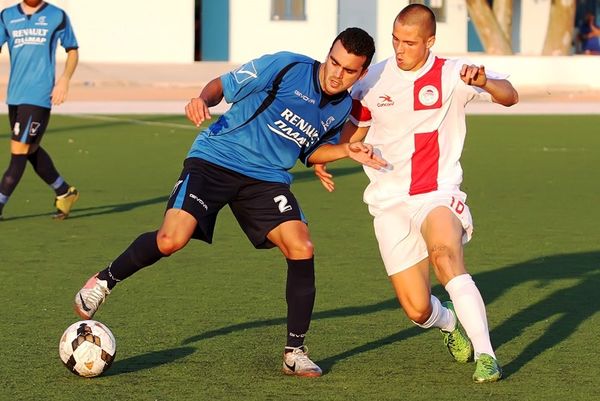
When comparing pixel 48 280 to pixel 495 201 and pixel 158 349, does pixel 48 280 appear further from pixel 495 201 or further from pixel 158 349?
pixel 495 201

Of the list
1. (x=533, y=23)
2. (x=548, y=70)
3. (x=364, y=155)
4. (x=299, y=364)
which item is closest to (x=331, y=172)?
(x=364, y=155)

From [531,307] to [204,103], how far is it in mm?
3011

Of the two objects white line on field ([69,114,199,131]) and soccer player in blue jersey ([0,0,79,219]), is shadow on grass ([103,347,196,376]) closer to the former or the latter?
soccer player in blue jersey ([0,0,79,219])

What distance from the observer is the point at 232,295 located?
9.21 m

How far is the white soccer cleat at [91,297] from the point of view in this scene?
24.2 feet

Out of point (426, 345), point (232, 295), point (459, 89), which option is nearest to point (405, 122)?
point (459, 89)

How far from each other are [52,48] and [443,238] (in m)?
6.63

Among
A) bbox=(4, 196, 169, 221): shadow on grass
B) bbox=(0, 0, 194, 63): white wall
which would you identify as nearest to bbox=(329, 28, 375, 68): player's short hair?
bbox=(4, 196, 169, 221): shadow on grass

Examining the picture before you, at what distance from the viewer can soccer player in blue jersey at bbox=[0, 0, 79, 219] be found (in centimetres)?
1241

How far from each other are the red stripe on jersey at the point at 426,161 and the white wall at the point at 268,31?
1391 inches

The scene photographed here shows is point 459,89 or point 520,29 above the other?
point 459,89

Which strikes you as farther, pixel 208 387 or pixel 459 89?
pixel 459 89

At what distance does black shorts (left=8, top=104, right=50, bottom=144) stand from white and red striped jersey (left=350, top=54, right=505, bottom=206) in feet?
18.6

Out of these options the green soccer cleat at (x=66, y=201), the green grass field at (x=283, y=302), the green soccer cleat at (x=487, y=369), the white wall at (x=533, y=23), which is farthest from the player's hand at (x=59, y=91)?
the white wall at (x=533, y=23)
